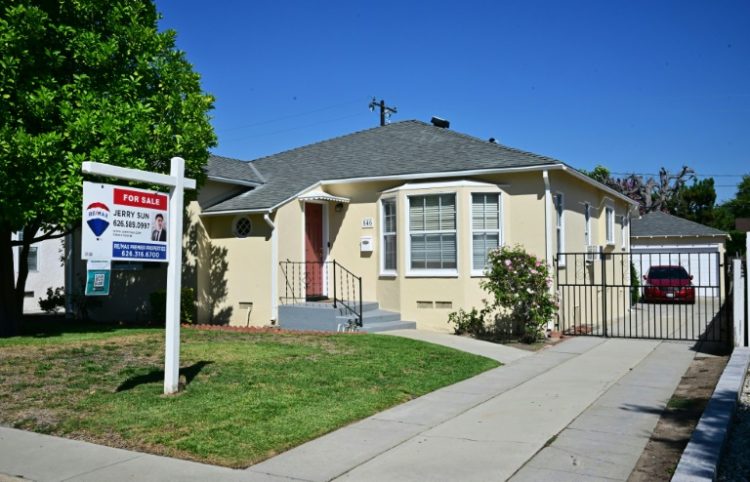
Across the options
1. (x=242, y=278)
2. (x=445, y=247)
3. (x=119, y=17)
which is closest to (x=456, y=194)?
(x=445, y=247)

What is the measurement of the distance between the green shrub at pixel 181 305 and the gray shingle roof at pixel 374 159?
6.93 ft

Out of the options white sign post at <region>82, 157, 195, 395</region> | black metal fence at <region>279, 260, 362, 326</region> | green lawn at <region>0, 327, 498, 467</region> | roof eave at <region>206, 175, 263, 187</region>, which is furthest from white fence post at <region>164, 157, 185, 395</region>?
roof eave at <region>206, 175, 263, 187</region>

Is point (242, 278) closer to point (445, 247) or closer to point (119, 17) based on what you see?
point (445, 247)

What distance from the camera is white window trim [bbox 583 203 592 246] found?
56.7ft

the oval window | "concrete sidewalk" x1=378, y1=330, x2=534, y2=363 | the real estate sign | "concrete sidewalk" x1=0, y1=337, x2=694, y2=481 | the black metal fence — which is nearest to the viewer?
"concrete sidewalk" x1=0, y1=337, x2=694, y2=481

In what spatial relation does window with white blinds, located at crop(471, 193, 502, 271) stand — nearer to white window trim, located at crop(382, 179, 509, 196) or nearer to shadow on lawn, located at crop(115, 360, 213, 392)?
white window trim, located at crop(382, 179, 509, 196)

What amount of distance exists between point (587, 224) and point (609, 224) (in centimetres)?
250

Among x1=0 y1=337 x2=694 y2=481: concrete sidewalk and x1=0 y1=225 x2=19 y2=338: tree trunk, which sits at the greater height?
x1=0 y1=225 x2=19 y2=338: tree trunk

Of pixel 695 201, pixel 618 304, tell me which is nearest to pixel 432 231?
pixel 618 304

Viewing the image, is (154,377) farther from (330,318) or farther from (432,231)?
(432,231)

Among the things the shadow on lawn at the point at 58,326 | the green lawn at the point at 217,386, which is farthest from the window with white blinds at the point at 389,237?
the shadow on lawn at the point at 58,326

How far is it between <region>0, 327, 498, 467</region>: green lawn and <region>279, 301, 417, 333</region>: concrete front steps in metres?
1.46

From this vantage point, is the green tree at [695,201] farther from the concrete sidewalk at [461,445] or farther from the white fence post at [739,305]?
the concrete sidewalk at [461,445]

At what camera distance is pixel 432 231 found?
1491 cm
